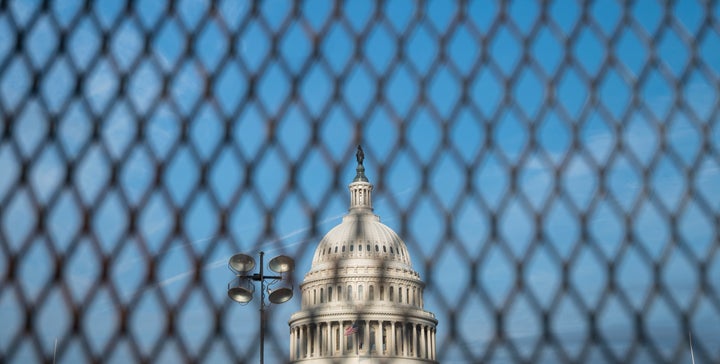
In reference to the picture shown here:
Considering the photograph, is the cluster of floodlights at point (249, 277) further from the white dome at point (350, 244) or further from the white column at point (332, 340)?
the white column at point (332, 340)

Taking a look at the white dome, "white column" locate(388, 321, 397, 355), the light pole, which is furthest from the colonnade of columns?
the light pole

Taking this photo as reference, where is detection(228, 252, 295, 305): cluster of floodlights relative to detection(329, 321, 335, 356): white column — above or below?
below

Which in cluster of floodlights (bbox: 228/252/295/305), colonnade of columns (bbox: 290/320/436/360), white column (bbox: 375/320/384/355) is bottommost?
cluster of floodlights (bbox: 228/252/295/305)

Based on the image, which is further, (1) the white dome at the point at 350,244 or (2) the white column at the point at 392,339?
(2) the white column at the point at 392,339

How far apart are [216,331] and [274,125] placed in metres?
1.07

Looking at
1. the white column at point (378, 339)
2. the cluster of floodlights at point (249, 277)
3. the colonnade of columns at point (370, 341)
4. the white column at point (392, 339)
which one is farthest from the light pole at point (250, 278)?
the white column at point (392, 339)

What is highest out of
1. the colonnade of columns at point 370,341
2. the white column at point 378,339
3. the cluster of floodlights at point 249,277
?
the colonnade of columns at point 370,341

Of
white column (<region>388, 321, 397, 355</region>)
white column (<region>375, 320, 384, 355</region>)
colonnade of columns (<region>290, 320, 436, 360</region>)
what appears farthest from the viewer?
white column (<region>388, 321, 397, 355</region>)

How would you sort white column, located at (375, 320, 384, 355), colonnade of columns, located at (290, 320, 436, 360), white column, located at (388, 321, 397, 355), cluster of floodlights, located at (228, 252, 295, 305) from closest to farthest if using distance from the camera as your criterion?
cluster of floodlights, located at (228, 252, 295, 305)
white column, located at (375, 320, 384, 355)
colonnade of columns, located at (290, 320, 436, 360)
white column, located at (388, 321, 397, 355)

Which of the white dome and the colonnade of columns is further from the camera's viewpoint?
the colonnade of columns

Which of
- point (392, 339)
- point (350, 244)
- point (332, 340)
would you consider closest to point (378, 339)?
point (392, 339)

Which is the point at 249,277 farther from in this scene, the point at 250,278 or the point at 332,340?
the point at 332,340

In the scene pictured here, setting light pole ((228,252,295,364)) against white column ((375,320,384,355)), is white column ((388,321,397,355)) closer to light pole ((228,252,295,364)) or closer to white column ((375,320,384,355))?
white column ((375,320,384,355))

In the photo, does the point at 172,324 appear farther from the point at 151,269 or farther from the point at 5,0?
the point at 5,0
